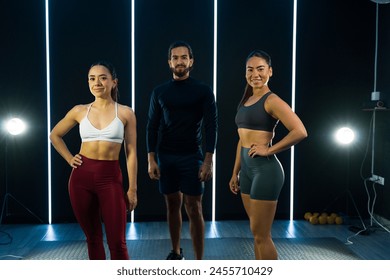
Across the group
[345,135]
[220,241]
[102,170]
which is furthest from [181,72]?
[345,135]

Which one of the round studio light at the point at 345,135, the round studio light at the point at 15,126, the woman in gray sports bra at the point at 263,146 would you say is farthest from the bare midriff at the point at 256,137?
the round studio light at the point at 15,126

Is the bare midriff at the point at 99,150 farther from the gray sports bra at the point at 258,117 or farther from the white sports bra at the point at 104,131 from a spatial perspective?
the gray sports bra at the point at 258,117

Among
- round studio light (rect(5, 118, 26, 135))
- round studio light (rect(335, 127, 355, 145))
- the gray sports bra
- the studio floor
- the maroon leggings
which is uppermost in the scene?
the gray sports bra

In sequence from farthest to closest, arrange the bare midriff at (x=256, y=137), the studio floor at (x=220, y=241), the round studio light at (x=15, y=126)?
the round studio light at (x=15, y=126) → the studio floor at (x=220, y=241) → the bare midriff at (x=256, y=137)

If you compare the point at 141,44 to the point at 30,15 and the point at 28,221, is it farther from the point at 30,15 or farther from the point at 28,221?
the point at 28,221

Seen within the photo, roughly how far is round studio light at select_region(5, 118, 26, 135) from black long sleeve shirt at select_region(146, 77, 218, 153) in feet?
5.51

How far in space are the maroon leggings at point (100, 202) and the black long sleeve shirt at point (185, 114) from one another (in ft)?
1.94

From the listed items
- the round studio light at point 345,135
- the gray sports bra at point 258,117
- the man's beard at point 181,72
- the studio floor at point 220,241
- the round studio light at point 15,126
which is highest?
the man's beard at point 181,72

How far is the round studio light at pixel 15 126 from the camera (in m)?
3.69

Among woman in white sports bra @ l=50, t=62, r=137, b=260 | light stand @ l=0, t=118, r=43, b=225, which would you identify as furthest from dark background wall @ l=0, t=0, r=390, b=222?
woman in white sports bra @ l=50, t=62, r=137, b=260

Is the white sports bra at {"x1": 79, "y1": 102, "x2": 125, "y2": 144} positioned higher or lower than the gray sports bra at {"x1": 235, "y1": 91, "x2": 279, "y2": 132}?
lower

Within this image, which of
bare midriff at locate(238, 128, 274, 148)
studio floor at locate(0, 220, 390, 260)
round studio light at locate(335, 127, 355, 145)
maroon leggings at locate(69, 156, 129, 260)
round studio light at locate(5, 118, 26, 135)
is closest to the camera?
maroon leggings at locate(69, 156, 129, 260)

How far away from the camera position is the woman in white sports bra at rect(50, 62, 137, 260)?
2027mm

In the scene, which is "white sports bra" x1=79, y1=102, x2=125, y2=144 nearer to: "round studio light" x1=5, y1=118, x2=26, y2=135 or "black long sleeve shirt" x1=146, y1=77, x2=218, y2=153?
"black long sleeve shirt" x1=146, y1=77, x2=218, y2=153
